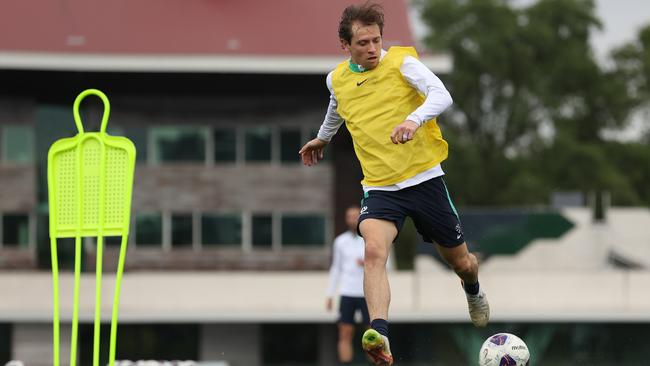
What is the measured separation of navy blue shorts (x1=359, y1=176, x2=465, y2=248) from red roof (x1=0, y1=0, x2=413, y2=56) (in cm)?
1969

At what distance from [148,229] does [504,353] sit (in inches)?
920

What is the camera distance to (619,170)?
175ft

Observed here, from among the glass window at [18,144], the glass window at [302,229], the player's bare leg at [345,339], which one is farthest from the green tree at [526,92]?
the player's bare leg at [345,339]

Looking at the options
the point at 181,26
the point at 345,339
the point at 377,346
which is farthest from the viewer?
the point at 181,26

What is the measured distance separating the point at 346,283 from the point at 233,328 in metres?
7.93

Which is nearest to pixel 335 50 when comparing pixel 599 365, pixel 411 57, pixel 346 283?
pixel 599 365

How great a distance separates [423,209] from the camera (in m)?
7.21

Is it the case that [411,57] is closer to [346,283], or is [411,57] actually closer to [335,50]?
[346,283]

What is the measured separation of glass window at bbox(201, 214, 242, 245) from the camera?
3023 centimetres

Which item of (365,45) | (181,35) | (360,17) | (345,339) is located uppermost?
(181,35)

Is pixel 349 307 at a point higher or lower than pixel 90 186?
lower

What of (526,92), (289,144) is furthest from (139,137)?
(526,92)

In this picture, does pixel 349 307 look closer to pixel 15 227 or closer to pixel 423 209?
pixel 423 209

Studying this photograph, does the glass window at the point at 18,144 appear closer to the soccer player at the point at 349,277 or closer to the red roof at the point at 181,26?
the red roof at the point at 181,26
